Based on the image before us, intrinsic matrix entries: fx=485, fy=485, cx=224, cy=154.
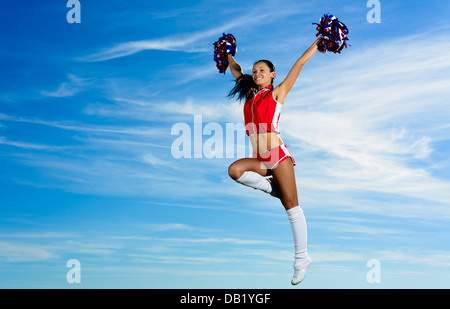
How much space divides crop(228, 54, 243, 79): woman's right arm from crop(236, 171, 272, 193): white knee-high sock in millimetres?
2000

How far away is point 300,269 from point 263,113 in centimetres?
254

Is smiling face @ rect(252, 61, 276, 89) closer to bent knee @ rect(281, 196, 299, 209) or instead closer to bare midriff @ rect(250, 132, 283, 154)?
bare midriff @ rect(250, 132, 283, 154)

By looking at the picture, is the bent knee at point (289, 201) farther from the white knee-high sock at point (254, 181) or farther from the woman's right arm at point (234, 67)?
the woman's right arm at point (234, 67)

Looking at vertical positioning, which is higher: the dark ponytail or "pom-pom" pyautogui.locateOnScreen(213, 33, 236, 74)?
"pom-pom" pyautogui.locateOnScreen(213, 33, 236, 74)

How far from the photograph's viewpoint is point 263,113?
7777 mm

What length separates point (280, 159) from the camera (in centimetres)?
Answer: 767

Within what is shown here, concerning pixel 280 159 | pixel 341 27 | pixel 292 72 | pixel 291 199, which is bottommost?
pixel 291 199

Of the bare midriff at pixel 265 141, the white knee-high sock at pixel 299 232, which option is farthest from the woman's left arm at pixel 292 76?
the white knee-high sock at pixel 299 232

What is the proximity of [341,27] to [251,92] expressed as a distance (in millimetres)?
A: 1798

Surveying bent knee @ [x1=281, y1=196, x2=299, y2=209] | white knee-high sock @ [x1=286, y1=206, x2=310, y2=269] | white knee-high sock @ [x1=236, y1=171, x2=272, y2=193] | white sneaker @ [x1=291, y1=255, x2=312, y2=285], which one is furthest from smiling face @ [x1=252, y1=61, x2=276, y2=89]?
white sneaker @ [x1=291, y1=255, x2=312, y2=285]

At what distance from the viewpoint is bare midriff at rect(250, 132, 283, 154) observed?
7.75m
